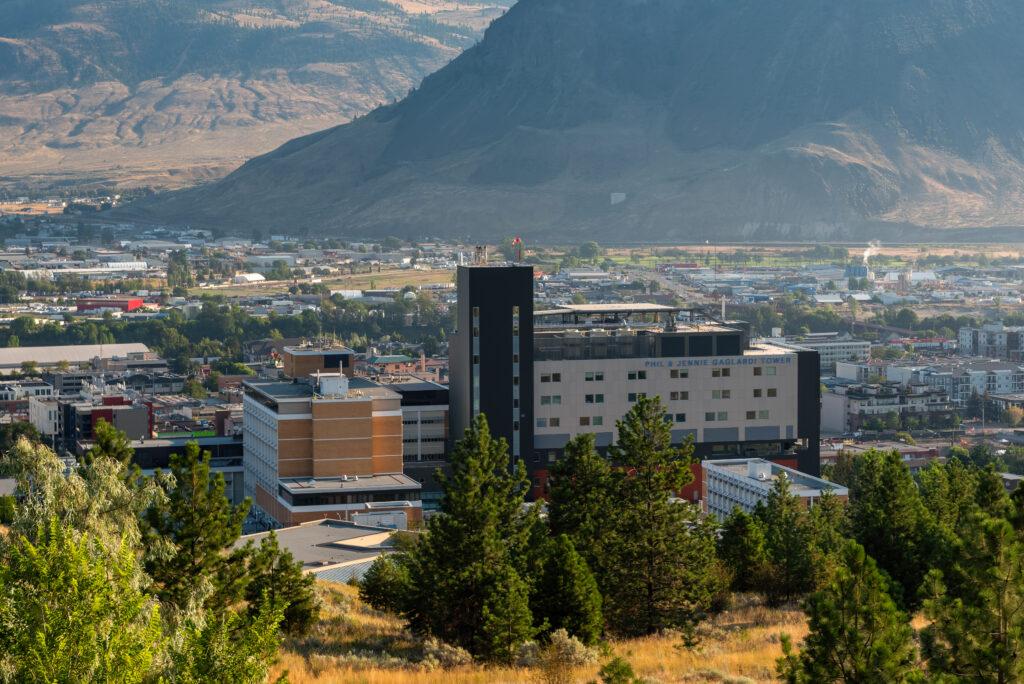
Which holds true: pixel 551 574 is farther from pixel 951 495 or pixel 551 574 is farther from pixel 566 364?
pixel 566 364

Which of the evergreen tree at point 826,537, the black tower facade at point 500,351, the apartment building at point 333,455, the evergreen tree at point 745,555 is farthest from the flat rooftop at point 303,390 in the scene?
the evergreen tree at point 745,555

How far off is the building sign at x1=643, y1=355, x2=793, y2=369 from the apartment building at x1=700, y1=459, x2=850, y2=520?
250 inches

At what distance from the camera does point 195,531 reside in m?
43.3

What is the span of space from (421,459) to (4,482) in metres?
25.4

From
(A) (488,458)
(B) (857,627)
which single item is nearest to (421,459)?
(A) (488,458)

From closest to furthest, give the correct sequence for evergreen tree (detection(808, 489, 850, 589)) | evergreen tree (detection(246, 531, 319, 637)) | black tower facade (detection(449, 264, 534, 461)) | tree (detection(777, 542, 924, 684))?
tree (detection(777, 542, 924, 684))
evergreen tree (detection(246, 531, 319, 637))
evergreen tree (detection(808, 489, 850, 589))
black tower facade (detection(449, 264, 534, 461))

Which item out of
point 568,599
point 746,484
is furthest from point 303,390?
point 568,599

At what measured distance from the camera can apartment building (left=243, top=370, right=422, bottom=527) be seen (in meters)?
86.9

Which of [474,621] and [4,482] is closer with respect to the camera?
[474,621]

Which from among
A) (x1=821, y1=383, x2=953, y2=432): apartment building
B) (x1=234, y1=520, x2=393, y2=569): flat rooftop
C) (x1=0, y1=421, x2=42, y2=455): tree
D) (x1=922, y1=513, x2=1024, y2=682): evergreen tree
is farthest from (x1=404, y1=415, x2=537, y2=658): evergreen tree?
(x1=821, y1=383, x2=953, y2=432): apartment building

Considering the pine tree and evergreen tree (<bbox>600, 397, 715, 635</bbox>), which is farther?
evergreen tree (<bbox>600, 397, 715, 635</bbox>)

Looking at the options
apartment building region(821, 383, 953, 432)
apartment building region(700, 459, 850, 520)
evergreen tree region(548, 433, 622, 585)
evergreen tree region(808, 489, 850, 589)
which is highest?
evergreen tree region(548, 433, 622, 585)

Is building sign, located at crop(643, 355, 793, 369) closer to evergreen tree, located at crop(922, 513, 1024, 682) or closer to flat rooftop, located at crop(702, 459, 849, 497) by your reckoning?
flat rooftop, located at crop(702, 459, 849, 497)

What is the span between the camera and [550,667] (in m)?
41.9
